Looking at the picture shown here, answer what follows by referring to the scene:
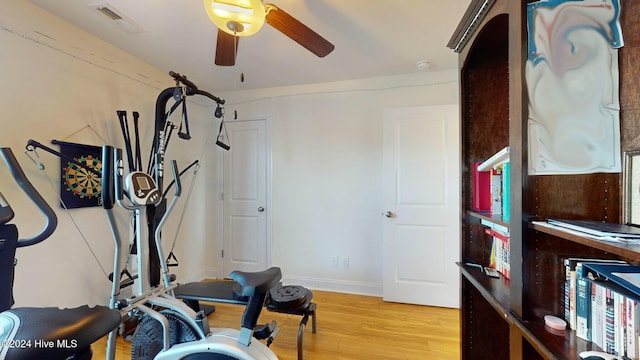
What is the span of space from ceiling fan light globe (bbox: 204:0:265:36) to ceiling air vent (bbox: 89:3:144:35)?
1154mm

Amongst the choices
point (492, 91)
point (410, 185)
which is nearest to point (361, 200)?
point (410, 185)

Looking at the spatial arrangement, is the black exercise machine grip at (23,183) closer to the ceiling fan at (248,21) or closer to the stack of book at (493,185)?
the ceiling fan at (248,21)

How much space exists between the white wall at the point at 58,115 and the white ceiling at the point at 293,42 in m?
0.17

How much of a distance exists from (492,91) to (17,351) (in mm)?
2093

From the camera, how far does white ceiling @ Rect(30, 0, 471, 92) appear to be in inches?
71.4

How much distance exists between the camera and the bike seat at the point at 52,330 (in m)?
0.70

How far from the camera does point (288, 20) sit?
1.41m

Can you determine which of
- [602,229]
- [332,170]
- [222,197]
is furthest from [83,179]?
[602,229]

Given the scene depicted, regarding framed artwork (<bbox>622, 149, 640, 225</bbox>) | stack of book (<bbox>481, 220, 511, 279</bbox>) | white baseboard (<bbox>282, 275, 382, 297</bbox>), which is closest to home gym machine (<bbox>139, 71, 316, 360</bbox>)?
white baseboard (<bbox>282, 275, 382, 297</bbox>)

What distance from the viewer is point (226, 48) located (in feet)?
5.41

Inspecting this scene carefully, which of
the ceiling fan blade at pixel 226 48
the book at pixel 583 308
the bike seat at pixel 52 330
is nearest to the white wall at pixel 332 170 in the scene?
the ceiling fan blade at pixel 226 48

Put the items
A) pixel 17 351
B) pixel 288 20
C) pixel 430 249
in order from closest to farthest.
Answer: pixel 17 351, pixel 288 20, pixel 430 249

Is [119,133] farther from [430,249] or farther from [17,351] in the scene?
[430,249]

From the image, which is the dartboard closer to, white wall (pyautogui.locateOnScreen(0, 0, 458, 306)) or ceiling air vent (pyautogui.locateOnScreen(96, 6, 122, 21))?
white wall (pyautogui.locateOnScreen(0, 0, 458, 306))
